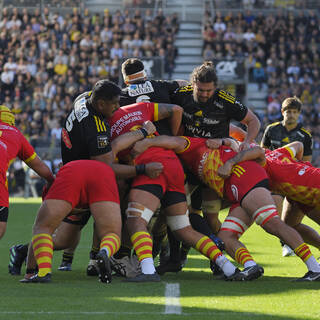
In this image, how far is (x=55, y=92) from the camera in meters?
29.0

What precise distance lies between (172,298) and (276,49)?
1002 inches

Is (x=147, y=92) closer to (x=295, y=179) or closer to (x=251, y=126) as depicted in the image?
(x=251, y=126)

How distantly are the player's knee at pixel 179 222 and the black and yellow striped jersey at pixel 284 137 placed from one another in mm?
3688

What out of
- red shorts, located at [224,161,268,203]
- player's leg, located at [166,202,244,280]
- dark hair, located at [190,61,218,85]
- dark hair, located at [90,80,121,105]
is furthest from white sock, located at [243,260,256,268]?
dark hair, located at [90,80,121,105]

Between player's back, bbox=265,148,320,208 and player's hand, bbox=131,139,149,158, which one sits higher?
player's hand, bbox=131,139,149,158

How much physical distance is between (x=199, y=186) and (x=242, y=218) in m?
0.94

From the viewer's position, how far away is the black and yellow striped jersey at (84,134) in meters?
7.70

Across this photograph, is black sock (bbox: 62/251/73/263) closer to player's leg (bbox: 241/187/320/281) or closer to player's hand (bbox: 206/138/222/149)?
player's hand (bbox: 206/138/222/149)

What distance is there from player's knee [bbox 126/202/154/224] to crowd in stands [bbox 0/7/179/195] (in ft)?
64.0

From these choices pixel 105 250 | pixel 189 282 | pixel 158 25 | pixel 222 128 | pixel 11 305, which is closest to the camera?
pixel 11 305

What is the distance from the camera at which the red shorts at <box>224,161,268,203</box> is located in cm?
795

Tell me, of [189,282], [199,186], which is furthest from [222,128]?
[189,282]

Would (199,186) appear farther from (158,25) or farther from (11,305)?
(158,25)

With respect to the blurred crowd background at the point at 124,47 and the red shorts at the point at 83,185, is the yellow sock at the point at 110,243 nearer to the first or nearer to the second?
the red shorts at the point at 83,185
